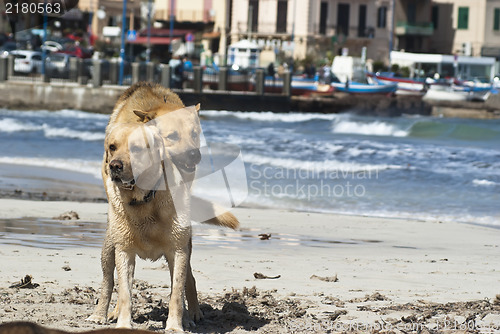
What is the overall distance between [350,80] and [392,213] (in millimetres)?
39953

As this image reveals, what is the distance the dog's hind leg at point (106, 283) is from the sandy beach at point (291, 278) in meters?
0.11

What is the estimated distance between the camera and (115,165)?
4949 millimetres

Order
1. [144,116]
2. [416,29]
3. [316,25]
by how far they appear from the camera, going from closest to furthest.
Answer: [144,116]
[316,25]
[416,29]

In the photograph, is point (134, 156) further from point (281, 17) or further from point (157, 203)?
point (281, 17)

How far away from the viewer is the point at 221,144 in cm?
2744

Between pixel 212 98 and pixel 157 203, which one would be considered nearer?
pixel 157 203

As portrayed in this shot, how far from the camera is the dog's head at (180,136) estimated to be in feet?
17.3

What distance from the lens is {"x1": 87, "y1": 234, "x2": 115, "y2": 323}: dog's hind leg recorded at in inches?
227

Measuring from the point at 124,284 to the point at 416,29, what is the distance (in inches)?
2689

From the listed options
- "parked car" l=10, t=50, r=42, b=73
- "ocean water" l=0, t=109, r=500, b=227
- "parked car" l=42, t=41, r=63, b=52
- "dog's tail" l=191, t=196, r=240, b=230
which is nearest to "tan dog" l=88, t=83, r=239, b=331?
"dog's tail" l=191, t=196, r=240, b=230

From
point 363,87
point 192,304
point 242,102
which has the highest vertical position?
point 363,87

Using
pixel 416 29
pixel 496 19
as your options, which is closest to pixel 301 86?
pixel 416 29

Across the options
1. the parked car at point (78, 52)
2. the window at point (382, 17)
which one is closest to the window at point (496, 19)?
the window at point (382, 17)

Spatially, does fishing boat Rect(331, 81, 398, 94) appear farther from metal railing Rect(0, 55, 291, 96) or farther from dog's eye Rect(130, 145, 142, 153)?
dog's eye Rect(130, 145, 142, 153)
